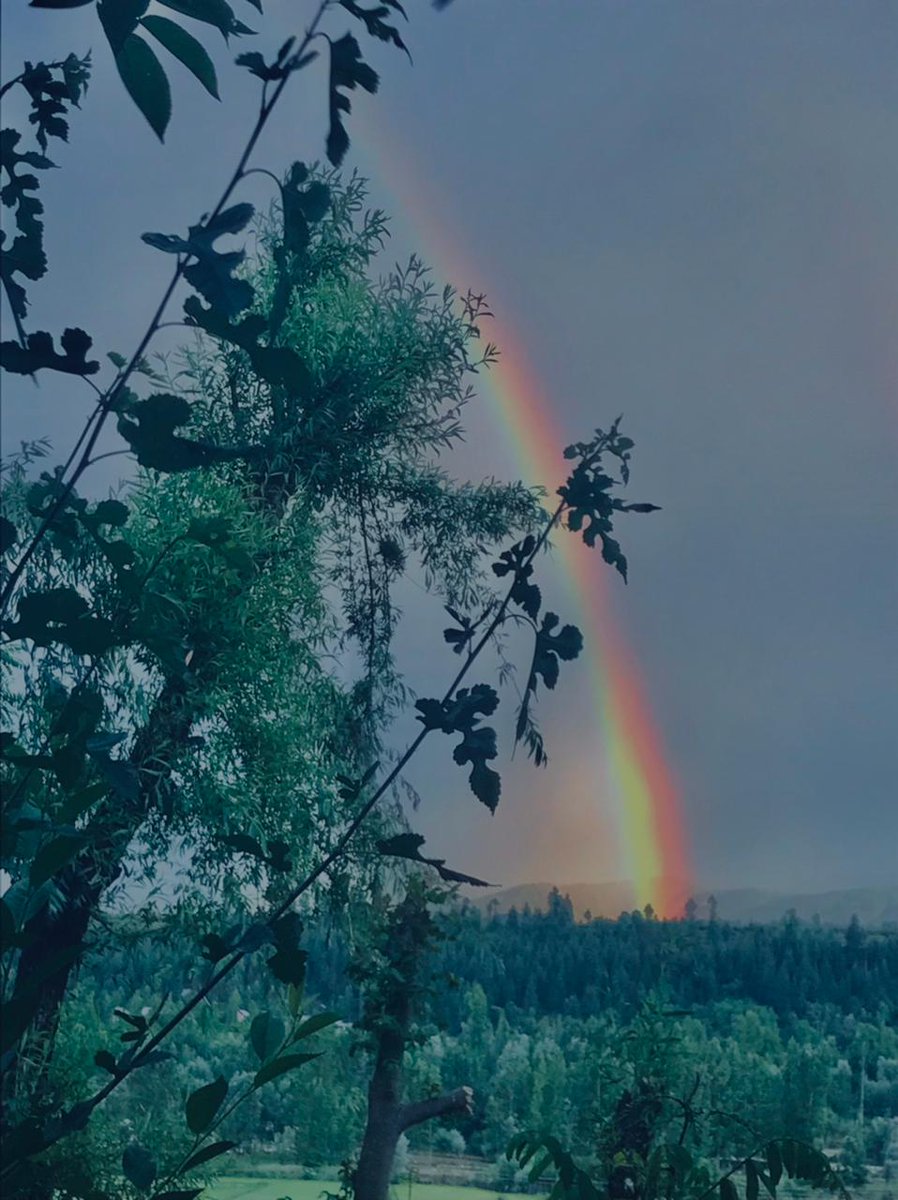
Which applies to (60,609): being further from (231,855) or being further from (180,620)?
(231,855)

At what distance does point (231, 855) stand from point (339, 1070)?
0.33 m

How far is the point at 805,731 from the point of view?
4.45 ft

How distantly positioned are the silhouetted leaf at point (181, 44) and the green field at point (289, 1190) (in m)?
1.43

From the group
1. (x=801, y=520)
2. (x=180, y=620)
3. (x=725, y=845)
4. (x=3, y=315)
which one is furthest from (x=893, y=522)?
(x=3, y=315)

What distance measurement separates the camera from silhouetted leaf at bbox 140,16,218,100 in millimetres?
348

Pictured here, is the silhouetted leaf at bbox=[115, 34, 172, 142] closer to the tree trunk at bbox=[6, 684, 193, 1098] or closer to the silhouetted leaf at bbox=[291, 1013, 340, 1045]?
the silhouetted leaf at bbox=[291, 1013, 340, 1045]

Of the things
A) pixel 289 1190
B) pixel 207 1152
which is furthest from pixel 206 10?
pixel 289 1190

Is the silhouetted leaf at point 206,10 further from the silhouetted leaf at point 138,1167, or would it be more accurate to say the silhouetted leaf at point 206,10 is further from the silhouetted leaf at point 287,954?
the silhouetted leaf at point 138,1167

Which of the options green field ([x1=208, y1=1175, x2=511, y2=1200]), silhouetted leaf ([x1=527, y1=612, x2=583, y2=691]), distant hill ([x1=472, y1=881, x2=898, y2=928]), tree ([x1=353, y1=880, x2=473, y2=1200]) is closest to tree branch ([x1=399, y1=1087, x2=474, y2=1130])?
tree ([x1=353, y1=880, x2=473, y2=1200])

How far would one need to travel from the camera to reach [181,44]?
1.15ft

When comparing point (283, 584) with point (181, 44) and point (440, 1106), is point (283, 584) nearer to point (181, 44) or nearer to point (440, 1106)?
point (440, 1106)

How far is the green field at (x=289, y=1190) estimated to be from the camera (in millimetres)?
1440

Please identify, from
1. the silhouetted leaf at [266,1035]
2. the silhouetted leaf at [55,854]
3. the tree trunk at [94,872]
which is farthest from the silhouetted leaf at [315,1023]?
the tree trunk at [94,872]

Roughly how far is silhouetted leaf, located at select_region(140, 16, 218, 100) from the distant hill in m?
1.26
